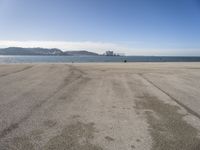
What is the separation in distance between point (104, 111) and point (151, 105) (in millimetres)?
1638

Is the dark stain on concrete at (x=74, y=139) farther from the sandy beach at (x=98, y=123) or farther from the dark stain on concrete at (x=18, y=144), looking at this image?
the dark stain on concrete at (x=18, y=144)

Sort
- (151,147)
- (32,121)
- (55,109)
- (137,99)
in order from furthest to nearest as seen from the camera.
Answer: (137,99), (55,109), (32,121), (151,147)

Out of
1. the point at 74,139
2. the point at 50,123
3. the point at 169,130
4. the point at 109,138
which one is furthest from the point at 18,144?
the point at 169,130

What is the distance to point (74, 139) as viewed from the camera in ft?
11.7

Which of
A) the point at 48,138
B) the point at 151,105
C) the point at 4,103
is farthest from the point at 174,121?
the point at 4,103

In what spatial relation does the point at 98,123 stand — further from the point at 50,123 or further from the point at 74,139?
the point at 50,123

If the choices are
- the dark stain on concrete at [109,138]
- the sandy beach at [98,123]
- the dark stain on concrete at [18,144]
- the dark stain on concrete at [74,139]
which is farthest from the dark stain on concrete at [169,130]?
the dark stain on concrete at [18,144]

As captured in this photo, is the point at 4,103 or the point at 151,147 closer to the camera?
the point at 151,147

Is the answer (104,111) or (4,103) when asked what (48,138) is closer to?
(104,111)

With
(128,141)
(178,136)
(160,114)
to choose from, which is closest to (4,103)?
(128,141)

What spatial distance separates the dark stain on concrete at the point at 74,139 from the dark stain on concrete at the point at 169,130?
3.91 ft

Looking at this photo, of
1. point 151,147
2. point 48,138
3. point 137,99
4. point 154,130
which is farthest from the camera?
point 137,99

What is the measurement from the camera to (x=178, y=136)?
3.77 meters

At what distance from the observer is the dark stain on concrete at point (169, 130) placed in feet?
11.1
